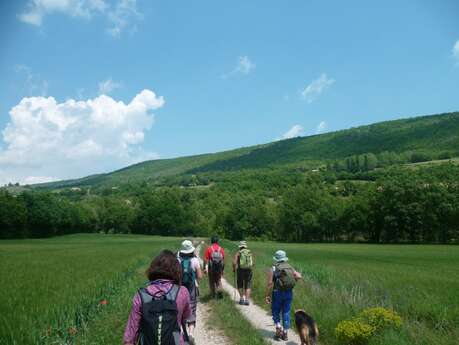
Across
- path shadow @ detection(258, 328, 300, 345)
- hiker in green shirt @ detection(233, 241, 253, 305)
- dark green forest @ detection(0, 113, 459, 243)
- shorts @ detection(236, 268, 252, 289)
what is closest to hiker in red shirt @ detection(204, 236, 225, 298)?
hiker in green shirt @ detection(233, 241, 253, 305)

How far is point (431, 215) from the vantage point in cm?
6794

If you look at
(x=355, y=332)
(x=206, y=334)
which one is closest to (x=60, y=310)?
(x=206, y=334)

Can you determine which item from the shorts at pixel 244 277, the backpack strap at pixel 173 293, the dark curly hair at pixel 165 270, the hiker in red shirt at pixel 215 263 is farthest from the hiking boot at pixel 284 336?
the backpack strap at pixel 173 293

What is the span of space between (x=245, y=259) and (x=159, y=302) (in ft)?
28.7

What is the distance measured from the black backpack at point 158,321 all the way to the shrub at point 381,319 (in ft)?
17.3

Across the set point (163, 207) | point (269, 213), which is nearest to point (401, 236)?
point (269, 213)

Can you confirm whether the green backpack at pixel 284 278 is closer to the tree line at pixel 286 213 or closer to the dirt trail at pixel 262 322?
the dirt trail at pixel 262 322

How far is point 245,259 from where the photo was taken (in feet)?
40.7

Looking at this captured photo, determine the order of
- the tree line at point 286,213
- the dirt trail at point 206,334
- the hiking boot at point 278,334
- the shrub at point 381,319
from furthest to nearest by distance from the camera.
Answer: the tree line at point 286,213
the hiking boot at point 278,334
the dirt trail at point 206,334
the shrub at point 381,319

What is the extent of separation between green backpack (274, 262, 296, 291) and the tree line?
68.5 metres

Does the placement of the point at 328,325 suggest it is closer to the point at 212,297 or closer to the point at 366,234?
the point at 212,297

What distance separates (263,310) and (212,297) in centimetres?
232

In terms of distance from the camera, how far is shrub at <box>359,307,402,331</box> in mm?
7633

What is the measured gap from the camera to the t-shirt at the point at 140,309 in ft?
12.8
